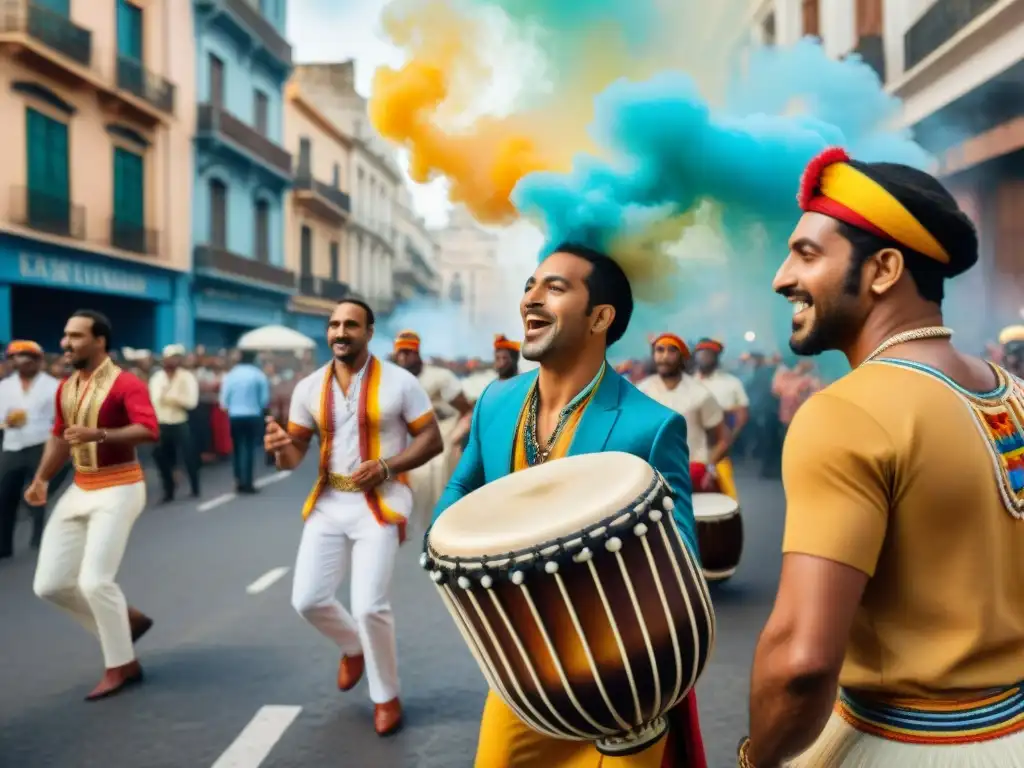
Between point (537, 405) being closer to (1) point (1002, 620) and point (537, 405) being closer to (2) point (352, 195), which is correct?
(1) point (1002, 620)

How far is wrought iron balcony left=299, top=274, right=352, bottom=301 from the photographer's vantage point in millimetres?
33156

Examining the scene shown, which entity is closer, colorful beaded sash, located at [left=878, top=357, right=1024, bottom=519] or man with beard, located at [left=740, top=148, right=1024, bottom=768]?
man with beard, located at [left=740, top=148, right=1024, bottom=768]

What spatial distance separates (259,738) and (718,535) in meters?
3.23

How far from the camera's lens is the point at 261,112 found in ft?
95.8

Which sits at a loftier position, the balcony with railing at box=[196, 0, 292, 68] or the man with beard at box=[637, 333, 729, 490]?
the balcony with railing at box=[196, 0, 292, 68]

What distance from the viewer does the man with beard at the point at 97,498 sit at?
464 centimetres

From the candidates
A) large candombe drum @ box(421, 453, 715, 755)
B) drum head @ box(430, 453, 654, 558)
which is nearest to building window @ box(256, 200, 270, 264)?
drum head @ box(430, 453, 654, 558)

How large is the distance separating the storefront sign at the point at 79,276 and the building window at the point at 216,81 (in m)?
6.50

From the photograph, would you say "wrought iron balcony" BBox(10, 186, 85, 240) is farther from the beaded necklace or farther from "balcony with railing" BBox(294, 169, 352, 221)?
the beaded necklace

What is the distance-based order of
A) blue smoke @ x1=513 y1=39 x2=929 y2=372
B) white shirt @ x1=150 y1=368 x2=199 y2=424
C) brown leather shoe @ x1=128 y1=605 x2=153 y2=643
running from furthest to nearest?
white shirt @ x1=150 y1=368 x2=199 y2=424 < brown leather shoe @ x1=128 y1=605 x2=153 y2=643 < blue smoke @ x1=513 y1=39 x2=929 y2=372

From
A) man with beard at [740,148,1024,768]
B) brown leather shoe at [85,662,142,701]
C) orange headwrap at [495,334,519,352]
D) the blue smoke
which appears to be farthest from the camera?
orange headwrap at [495,334,519,352]

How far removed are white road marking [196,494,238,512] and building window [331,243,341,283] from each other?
25.6 metres

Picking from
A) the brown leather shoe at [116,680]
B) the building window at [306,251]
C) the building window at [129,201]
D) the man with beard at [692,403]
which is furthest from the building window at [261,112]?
the brown leather shoe at [116,680]

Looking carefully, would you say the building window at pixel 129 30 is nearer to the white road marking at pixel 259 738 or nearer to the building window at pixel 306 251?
the building window at pixel 306 251
